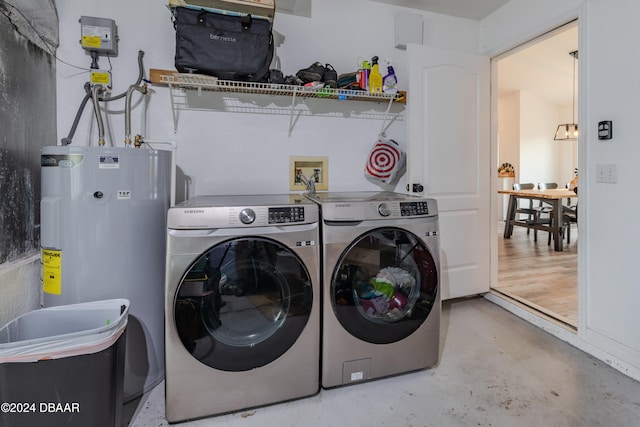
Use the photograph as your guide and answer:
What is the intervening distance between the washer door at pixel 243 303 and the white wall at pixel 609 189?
169 centimetres

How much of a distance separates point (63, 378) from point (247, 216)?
83 cm

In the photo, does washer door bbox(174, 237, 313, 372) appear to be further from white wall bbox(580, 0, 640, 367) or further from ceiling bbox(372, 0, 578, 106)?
ceiling bbox(372, 0, 578, 106)

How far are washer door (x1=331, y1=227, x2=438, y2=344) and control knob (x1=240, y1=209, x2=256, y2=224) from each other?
0.45 meters

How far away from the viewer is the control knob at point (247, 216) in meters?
1.34

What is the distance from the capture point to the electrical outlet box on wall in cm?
231

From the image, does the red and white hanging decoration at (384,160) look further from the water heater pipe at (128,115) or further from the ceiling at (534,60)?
the water heater pipe at (128,115)

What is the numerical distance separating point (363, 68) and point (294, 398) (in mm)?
2055

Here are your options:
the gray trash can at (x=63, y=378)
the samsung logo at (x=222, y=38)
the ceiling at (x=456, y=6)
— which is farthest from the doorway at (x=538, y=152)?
the gray trash can at (x=63, y=378)

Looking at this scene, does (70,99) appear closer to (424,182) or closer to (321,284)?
(321,284)

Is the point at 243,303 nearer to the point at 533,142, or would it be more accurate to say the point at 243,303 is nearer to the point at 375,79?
the point at 375,79

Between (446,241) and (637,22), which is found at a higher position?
(637,22)

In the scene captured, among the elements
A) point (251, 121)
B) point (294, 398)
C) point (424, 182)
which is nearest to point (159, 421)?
point (294, 398)

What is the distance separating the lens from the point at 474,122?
2549 mm

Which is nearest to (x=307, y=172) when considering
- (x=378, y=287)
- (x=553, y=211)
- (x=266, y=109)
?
(x=266, y=109)
